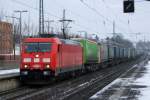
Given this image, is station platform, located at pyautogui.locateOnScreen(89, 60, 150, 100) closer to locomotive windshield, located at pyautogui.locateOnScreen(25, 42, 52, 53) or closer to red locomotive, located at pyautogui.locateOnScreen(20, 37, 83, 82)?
red locomotive, located at pyautogui.locateOnScreen(20, 37, 83, 82)

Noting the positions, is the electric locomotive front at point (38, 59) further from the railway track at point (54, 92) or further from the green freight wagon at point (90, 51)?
the green freight wagon at point (90, 51)

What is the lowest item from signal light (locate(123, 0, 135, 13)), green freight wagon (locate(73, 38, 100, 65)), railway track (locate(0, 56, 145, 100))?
railway track (locate(0, 56, 145, 100))

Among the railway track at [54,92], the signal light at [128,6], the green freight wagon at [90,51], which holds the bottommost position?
the railway track at [54,92]

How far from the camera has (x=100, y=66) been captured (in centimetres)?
5281

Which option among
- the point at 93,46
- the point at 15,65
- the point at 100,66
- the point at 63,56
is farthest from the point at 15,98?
the point at 15,65

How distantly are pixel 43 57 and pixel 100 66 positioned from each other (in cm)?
2737

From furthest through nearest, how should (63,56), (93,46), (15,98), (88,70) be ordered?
(93,46) < (88,70) < (63,56) < (15,98)

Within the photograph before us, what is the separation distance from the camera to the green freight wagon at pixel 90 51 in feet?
132

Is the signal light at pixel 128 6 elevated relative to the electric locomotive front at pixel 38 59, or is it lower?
elevated

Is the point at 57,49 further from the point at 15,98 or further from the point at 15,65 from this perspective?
the point at 15,65

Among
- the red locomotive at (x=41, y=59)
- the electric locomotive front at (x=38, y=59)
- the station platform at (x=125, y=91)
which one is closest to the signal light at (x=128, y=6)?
the station platform at (x=125, y=91)

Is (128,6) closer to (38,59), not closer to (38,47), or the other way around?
(38,47)

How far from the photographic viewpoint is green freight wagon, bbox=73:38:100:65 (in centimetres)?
4038

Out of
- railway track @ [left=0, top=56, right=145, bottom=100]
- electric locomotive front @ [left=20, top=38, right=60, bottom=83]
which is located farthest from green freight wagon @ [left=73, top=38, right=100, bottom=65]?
electric locomotive front @ [left=20, top=38, right=60, bottom=83]
